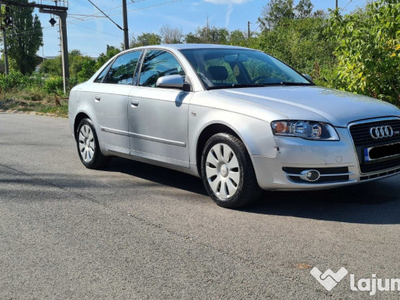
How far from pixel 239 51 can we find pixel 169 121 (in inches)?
51.3

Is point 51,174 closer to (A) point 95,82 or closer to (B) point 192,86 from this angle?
(A) point 95,82

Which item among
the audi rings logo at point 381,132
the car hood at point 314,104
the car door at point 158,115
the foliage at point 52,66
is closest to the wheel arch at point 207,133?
the car door at point 158,115

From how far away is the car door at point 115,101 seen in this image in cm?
621

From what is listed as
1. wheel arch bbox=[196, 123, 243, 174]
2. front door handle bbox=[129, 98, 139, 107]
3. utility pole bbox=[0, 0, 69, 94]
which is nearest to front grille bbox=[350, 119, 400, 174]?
wheel arch bbox=[196, 123, 243, 174]

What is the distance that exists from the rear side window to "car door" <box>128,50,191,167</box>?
210 mm

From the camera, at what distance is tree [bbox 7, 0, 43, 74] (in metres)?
72.4

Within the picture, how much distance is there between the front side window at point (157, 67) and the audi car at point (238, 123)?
0.01 metres

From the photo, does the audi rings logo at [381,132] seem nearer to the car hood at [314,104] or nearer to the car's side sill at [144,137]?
the car hood at [314,104]

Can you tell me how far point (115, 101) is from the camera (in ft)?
20.7

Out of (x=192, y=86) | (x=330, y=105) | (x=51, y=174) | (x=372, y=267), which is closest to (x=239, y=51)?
(x=192, y=86)

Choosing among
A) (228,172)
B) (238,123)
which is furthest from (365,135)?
(228,172)

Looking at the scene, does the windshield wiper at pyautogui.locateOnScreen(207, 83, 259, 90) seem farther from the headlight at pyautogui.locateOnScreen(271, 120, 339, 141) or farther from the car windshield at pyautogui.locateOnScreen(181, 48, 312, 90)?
the headlight at pyautogui.locateOnScreen(271, 120, 339, 141)

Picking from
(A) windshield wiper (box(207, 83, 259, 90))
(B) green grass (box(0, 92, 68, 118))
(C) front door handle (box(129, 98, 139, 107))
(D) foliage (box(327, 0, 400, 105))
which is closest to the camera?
(A) windshield wiper (box(207, 83, 259, 90))

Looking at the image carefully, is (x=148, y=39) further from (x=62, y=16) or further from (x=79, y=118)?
(x=79, y=118)
